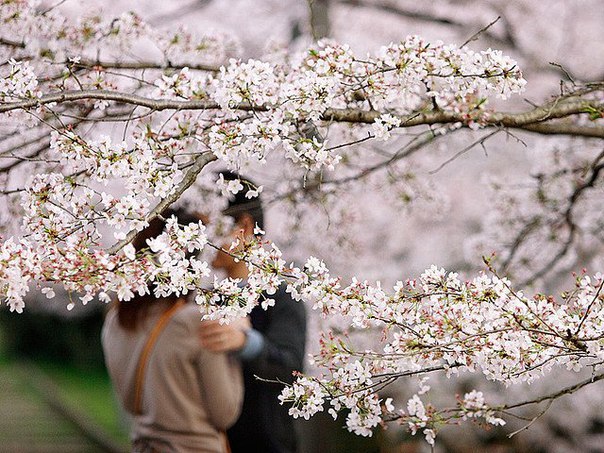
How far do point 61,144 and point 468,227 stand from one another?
7.55 m

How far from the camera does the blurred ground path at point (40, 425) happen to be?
7375 millimetres

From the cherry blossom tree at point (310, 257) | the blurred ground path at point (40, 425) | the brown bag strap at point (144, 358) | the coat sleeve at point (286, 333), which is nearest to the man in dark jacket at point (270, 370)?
the coat sleeve at point (286, 333)

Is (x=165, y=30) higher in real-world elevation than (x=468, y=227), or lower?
A: lower

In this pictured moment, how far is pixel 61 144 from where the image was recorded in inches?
75.7

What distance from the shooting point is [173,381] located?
2.75 metres

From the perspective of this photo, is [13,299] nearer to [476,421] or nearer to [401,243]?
[476,421]

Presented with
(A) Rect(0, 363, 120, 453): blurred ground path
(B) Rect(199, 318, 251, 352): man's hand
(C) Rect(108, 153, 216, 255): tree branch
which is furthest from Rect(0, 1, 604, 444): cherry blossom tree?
(A) Rect(0, 363, 120, 453): blurred ground path

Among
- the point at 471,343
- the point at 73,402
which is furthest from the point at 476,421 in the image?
the point at 73,402

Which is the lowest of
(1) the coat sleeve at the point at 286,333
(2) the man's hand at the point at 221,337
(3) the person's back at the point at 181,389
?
(3) the person's back at the point at 181,389

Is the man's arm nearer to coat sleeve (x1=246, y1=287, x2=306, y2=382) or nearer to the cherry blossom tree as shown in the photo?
coat sleeve (x1=246, y1=287, x2=306, y2=382)

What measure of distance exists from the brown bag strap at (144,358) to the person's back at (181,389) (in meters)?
0.01

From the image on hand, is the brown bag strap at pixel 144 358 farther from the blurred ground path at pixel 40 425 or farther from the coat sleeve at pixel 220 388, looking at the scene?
the blurred ground path at pixel 40 425

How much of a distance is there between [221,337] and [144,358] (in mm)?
280

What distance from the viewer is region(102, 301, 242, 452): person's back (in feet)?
8.93
